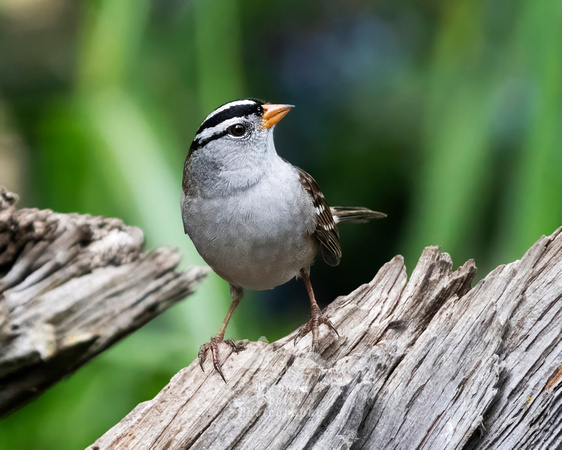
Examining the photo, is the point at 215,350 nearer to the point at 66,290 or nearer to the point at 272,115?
the point at 66,290

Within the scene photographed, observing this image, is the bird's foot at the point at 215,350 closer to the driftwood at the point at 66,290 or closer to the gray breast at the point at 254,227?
the gray breast at the point at 254,227

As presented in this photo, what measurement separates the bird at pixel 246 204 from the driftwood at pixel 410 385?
0.74 ft

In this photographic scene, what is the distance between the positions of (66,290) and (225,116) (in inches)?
37.1

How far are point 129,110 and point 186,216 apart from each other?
160cm

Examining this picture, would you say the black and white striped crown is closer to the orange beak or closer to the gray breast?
the orange beak

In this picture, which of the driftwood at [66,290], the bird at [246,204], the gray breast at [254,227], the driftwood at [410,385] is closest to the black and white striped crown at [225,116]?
the bird at [246,204]

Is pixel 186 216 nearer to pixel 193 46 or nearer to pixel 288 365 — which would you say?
pixel 288 365

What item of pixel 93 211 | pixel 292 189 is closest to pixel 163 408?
pixel 292 189

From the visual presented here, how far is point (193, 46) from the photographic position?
4.14m

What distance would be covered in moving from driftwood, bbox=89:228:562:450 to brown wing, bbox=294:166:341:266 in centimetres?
55

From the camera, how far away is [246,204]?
2.30 metres

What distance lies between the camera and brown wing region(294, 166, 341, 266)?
2.57 metres

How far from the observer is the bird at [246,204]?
2.29m

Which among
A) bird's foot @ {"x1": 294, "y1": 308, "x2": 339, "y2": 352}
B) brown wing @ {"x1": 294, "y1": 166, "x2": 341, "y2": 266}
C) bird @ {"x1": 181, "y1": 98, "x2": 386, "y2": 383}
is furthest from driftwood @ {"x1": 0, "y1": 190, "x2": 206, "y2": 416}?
bird's foot @ {"x1": 294, "y1": 308, "x2": 339, "y2": 352}
